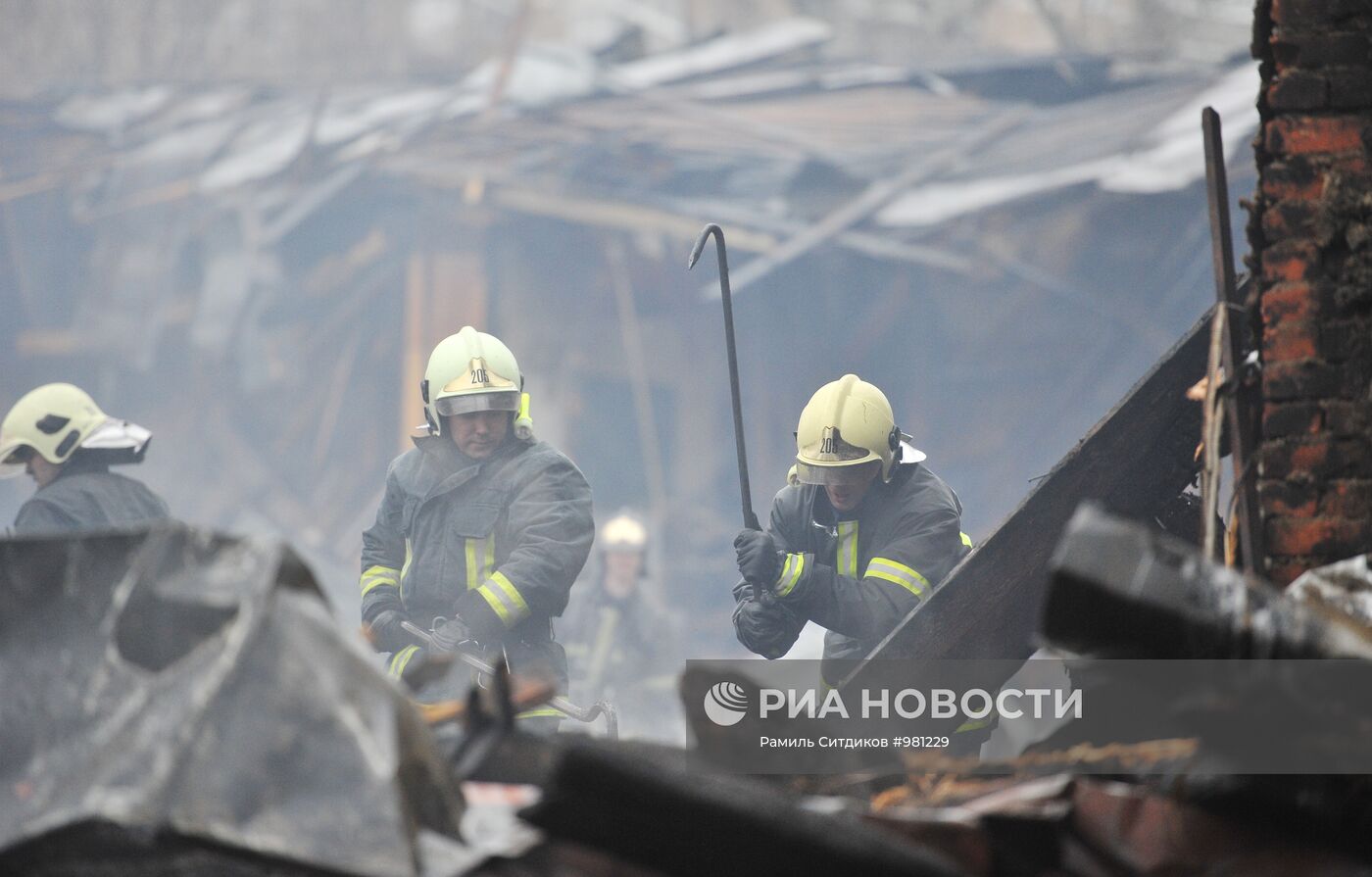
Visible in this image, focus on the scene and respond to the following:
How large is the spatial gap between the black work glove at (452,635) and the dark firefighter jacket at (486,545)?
0.11 ft

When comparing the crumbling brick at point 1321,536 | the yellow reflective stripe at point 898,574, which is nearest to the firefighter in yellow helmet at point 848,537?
the yellow reflective stripe at point 898,574

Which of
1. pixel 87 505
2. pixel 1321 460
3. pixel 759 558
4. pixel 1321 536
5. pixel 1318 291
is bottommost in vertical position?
pixel 759 558

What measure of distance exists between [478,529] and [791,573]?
1185 mm

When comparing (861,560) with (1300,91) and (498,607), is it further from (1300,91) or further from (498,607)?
(1300,91)

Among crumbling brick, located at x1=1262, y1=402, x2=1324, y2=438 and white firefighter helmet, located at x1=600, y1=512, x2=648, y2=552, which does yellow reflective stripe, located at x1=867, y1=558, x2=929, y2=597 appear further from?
white firefighter helmet, located at x1=600, y1=512, x2=648, y2=552

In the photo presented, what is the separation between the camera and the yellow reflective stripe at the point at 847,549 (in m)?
5.04

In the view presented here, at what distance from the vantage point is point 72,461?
5.82 metres

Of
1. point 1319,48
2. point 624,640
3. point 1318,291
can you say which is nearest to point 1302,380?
point 1318,291

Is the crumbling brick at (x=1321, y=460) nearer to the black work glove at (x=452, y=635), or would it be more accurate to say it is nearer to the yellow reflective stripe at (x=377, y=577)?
the black work glove at (x=452, y=635)

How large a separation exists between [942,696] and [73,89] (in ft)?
59.2

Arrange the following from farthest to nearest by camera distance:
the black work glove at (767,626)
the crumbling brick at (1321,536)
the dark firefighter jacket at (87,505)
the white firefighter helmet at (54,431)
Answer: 1. the white firefighter helmet at (54,431)
2. the dark firefighter jacket at (87,505)
3. the black work glove at (767,626)
4. the crumbling brick at (1321,536)

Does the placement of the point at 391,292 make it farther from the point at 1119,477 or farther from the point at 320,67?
the point at 1119,477

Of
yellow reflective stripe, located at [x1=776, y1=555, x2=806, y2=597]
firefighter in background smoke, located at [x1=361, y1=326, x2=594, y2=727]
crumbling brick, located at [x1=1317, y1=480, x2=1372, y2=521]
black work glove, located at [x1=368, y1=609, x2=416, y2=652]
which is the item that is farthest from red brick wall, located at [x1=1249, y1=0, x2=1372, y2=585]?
black work glove, located at [x1=368, y1=609, x2=416, y2=652]

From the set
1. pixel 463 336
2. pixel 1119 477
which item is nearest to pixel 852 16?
pixel 463 336
